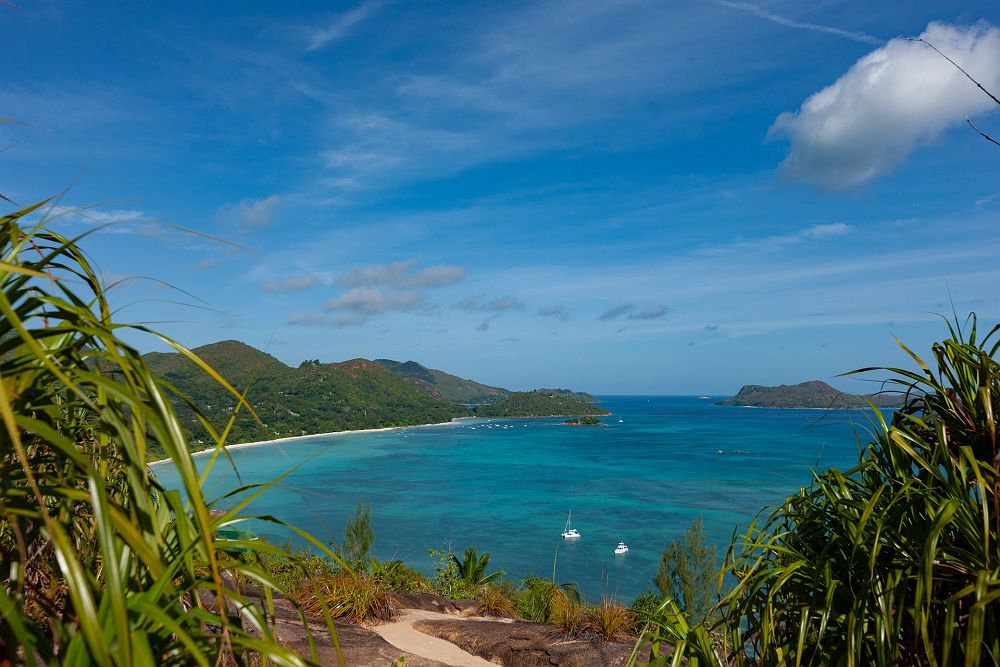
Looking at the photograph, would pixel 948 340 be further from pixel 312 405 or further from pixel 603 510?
pixel 312 405

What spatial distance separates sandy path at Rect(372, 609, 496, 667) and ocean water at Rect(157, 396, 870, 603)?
6.87 metres

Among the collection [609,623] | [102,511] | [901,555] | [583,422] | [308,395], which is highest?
[102,511]

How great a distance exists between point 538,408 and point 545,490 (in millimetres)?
113829

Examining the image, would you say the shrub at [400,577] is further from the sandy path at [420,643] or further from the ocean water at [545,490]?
the ocean water at [545,490]

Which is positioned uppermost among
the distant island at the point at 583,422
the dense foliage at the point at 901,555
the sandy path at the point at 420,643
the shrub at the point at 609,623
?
the dense foliage at the point at 901,555

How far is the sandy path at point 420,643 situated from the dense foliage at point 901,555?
580cm

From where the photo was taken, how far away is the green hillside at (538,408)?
174 m

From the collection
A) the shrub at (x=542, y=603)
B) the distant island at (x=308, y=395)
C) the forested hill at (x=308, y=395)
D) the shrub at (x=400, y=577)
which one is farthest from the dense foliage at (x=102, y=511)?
the forested hill at (x=308, y=395)

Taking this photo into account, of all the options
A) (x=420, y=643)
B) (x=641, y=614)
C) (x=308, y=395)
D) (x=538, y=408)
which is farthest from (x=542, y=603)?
(x=538, y=408)

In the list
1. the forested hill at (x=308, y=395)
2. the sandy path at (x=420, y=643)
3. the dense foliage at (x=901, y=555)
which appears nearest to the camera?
the dense foliage at (x=901, y=555)

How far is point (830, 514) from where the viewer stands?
7.89 ft

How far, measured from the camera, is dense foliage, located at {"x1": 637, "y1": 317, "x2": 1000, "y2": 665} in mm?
1781

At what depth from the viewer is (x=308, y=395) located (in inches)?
4259

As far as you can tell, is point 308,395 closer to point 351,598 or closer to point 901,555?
point 351,598
